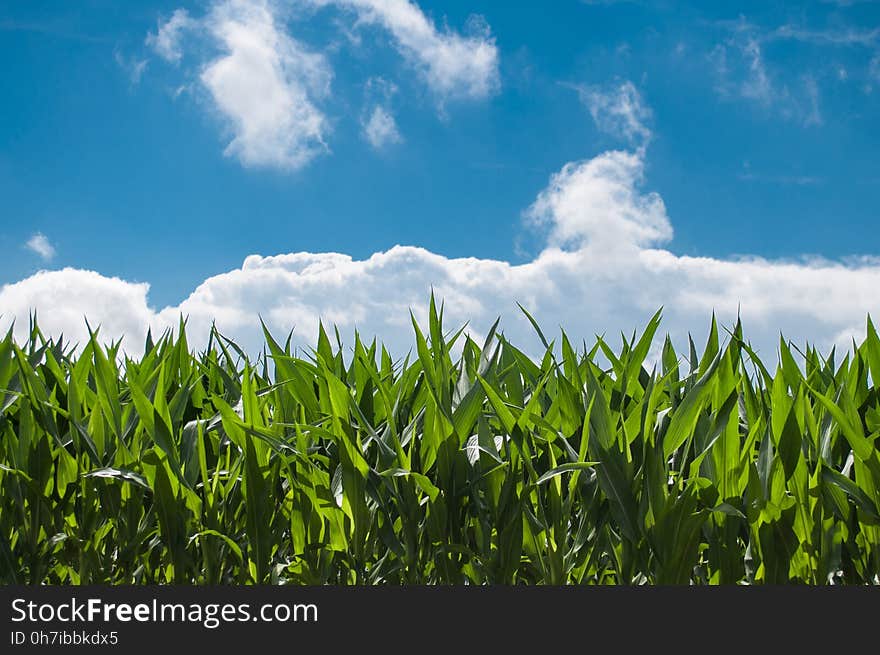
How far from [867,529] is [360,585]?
118 cm

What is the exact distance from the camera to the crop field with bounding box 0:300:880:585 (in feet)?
5.77

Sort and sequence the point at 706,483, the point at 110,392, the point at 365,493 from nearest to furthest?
the point at 706,483 → the point at 365,493 → the point at 110,392

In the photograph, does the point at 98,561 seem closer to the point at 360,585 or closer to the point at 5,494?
the point at 5,494

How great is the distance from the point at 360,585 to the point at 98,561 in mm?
742

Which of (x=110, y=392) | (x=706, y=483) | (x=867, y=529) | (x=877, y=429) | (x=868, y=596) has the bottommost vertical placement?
(x=868, y=596)

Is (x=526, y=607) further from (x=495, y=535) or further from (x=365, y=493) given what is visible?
(x=365, y=493)

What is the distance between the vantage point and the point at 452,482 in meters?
1.86

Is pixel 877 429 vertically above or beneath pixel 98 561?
above

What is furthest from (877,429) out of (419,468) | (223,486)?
(223,486)

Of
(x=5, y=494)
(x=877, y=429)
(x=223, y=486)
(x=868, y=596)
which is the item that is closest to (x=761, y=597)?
(x=868, y=596)

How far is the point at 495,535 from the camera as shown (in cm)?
194

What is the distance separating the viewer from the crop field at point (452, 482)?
1758mm

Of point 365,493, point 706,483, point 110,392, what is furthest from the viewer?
point 110,392

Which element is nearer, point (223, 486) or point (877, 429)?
point (877, 429)
